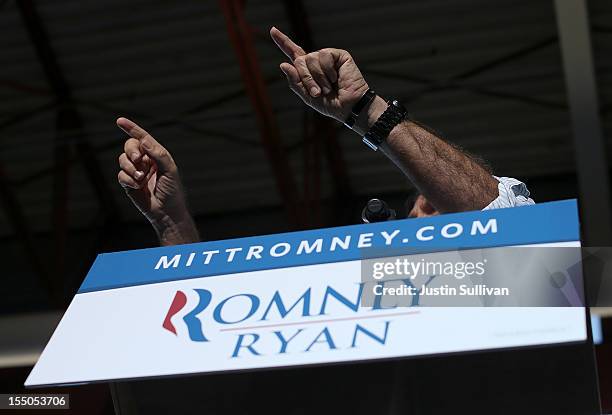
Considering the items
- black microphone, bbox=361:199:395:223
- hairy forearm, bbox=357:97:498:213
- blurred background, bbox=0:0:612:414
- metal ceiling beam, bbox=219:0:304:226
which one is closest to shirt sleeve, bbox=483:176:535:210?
hairy forearm, bbox=357:97:498:213

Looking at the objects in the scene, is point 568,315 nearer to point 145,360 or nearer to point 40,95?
point 145,360

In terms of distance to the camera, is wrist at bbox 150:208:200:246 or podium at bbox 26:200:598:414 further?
wrist at bbox 150:208:200:246

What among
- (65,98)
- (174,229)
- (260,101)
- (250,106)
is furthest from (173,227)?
(65,98)

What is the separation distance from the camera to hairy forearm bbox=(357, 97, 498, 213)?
170cm

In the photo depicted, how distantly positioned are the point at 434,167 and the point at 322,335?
70cm

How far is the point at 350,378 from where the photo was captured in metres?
1.20

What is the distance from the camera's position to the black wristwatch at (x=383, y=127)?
5.53 ft

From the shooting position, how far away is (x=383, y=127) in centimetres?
169

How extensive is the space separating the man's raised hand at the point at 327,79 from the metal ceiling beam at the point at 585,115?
12.9 ft

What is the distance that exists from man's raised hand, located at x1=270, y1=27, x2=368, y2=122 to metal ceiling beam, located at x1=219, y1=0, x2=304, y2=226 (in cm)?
458

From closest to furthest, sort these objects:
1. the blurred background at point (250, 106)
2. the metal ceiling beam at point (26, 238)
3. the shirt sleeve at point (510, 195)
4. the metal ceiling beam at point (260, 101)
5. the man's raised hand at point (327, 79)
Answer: the man's raised hand at point (327, 79) → the shirt sleeve at point (510, 195) → the metal ceiling beam at point (260, 101) → the blurred background at point (250, 106) → the metal ceiling beam at point (26, 238)

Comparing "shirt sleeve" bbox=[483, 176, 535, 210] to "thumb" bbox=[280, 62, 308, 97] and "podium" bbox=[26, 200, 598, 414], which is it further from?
"podium" bbox=[26, 200, 598, 414]

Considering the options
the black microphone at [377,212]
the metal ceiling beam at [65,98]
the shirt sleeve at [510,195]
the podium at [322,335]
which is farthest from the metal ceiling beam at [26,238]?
the podium at [322,335]

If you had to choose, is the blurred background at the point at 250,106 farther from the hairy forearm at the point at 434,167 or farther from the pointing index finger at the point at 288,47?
the pointing index finger at the point at 288,47
